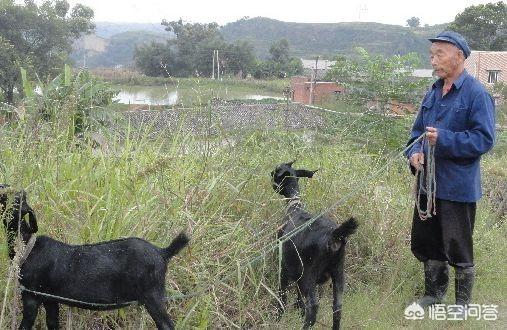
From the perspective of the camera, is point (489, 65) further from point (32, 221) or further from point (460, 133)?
point (32, 221)

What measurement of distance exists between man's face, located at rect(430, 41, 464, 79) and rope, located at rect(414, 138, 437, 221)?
520mm

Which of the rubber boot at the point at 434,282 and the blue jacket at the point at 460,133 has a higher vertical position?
the blue jacket at the point at 460,133

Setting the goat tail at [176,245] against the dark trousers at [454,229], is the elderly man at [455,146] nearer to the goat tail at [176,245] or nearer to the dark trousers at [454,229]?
the dark trousers at [454,229]

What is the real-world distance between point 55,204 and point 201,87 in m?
1.51

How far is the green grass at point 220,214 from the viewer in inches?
132

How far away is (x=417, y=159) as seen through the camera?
3902 mm

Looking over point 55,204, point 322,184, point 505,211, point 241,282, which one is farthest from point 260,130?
point 505,211

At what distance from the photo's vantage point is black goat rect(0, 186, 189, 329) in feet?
8.96

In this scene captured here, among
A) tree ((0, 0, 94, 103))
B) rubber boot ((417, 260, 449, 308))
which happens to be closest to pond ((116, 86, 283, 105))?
rubber boot ((417, 260, 449, 308))

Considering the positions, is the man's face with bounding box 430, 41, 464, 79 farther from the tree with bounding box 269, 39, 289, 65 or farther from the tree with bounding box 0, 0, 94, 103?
the tree with bounding box 269, 39, 289, 65

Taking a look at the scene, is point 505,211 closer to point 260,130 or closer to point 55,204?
point 260,130

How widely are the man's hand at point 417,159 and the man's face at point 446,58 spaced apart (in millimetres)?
568

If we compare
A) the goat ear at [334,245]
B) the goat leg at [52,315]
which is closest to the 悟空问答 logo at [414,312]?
the goat ear at [334,245]

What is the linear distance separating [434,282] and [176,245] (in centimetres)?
235
